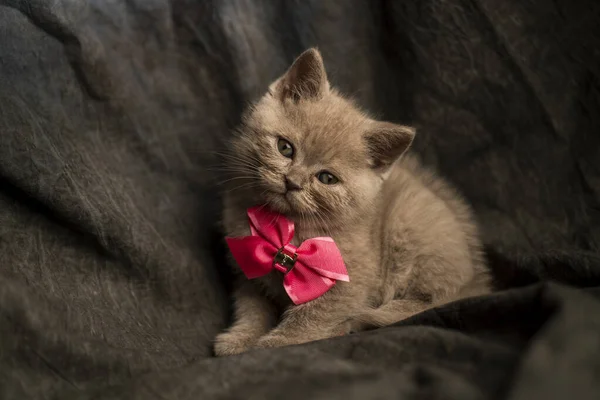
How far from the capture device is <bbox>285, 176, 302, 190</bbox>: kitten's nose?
126 cm

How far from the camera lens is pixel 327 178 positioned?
1.33m

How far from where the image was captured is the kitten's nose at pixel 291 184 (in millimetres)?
1261

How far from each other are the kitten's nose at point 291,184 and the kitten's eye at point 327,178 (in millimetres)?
80

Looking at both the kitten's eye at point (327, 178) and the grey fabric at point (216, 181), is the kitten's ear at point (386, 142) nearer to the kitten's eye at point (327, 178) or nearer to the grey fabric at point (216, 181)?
the kitten's eye at point (327, 178)

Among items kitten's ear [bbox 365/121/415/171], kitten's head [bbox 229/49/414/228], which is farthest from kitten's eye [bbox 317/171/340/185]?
kitten's ear [bbox 365/121/415/171]

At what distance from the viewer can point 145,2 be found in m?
1.50

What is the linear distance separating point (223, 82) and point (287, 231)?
58 cm

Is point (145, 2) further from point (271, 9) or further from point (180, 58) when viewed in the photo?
point (271, 9)

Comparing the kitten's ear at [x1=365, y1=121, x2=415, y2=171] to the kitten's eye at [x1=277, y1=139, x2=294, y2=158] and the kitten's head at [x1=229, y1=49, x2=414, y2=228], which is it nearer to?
the kitten's head at [x1=229, y1=49, x2=414, y2=228]

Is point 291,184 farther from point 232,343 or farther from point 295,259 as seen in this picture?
point 232,343

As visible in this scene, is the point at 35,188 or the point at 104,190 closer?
the point at 35,188

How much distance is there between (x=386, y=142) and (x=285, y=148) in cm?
25

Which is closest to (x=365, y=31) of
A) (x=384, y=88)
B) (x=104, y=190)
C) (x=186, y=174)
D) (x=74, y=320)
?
(x=384, y=88)

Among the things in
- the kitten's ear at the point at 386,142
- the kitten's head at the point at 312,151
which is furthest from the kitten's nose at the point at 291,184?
the kitten's ear at the point at 386,142
